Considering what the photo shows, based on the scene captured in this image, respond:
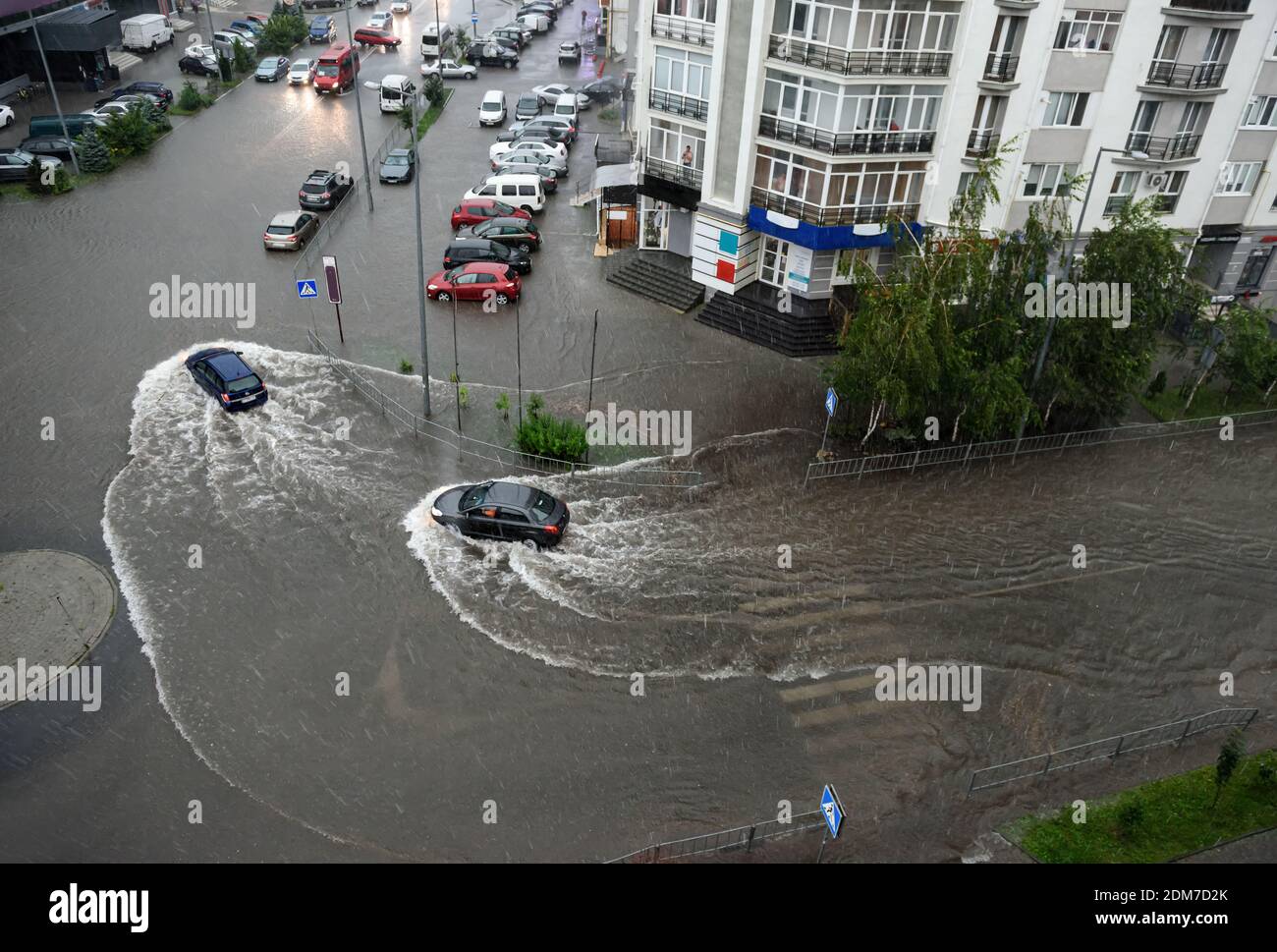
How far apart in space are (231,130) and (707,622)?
4042cm

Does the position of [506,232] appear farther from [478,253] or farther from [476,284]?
[476,284]

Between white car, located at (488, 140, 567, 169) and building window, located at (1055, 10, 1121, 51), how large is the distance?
2248 cm

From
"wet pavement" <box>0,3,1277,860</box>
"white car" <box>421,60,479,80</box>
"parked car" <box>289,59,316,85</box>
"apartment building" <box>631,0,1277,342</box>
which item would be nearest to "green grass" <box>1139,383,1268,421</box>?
"wet pavement" <box>0,3,1277,860</box>

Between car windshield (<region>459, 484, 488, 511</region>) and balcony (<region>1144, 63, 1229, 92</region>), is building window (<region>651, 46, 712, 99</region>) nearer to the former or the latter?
balcony (<region>1144, 63, 1229, 92</region>)

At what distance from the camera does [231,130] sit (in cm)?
4575

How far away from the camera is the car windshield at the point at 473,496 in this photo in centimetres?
2098

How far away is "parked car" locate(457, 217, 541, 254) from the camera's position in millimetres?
34375

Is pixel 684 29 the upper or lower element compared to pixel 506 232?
upper

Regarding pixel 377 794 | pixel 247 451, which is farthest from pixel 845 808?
pixel 247 451

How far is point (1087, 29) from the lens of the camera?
2738 cm

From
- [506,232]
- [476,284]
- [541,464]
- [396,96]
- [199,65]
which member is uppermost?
[199,65]

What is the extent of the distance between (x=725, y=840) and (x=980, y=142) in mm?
23501

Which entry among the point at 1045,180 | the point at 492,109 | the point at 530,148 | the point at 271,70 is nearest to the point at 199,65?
the point at 271,70
